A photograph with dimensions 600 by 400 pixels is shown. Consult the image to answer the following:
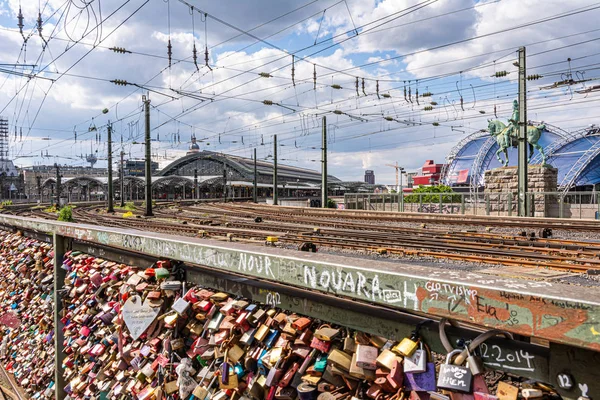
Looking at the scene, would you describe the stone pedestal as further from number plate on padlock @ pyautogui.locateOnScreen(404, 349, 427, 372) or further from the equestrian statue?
number plate on padlock @ pyautogui.locateOnScreen(404, 349, 427, 372)

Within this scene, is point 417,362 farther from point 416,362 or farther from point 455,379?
point 455,379

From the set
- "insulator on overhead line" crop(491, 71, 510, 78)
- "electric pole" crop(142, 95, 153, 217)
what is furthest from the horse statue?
"electric pole" crop(142, 95, 153, 217)

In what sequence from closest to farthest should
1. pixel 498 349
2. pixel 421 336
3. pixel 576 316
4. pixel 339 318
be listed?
pixel 576 316
pixel 498 349
pixel 421 336
pixel 339 318

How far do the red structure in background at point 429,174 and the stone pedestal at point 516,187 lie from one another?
68.7 meters

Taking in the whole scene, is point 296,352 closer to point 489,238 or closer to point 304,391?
point 304,391

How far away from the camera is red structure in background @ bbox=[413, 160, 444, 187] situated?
9981 centimetres

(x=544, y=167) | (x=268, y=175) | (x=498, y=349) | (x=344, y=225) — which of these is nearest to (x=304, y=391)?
(x=498, y=349)

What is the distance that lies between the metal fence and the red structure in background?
64.8 meters

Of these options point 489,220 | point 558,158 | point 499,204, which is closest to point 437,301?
point 489,220

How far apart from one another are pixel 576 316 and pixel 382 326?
131 centimetres

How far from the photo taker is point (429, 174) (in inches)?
4097

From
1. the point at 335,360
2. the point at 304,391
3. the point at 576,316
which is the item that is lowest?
the point at 304,391

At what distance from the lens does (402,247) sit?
9.88 m

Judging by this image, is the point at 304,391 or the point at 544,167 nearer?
the point at 304,391
